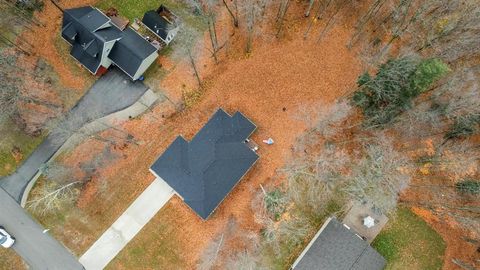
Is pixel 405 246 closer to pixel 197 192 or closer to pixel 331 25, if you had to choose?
pixel 197 192

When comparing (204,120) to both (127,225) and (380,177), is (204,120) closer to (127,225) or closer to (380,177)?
(127,225)

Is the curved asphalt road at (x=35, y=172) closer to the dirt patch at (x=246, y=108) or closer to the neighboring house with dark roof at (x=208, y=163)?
the dirt patch at (x=246, y=108)

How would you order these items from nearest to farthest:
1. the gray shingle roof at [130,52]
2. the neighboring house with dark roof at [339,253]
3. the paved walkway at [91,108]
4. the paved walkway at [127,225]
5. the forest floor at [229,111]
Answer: the neighboring house with dark roof at [339,253] < the paved walkway at [127,225] < the forest floor at [229,111] < the gray shingle roof at [130,52] < the paved walkway at [91,108]

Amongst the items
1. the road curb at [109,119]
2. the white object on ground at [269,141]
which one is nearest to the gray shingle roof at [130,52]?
the road curb at [109,119]

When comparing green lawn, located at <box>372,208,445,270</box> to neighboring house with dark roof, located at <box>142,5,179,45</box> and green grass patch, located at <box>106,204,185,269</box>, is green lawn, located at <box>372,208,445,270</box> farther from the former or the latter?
neighboring house with dark roof, located at <box>142,5,179,45</box>

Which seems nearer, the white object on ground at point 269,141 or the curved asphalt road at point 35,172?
the curved asphalt road at point 35,172

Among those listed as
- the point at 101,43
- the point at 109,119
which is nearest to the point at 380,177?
the point at 109,119

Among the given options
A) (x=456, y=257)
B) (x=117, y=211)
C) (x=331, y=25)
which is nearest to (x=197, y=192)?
(x=117, y=211)

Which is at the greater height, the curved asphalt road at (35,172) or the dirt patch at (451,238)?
the dirt patch at (451,238)
